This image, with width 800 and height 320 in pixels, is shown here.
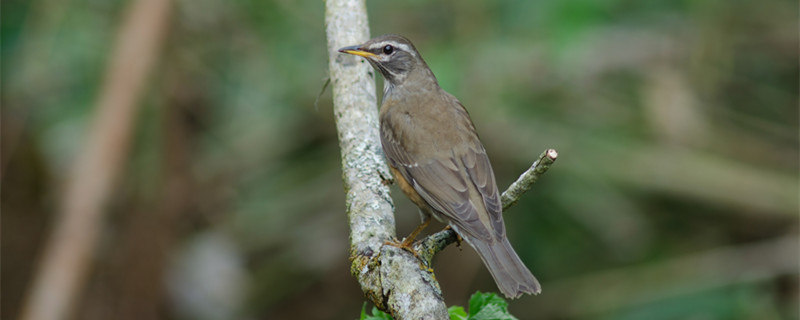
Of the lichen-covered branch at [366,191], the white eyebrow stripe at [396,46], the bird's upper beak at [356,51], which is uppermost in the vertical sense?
the white eyebrow stripe at [396,46]

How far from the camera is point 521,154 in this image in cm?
752

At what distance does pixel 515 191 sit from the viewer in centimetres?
367

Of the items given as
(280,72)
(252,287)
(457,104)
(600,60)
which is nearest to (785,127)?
(600,60)

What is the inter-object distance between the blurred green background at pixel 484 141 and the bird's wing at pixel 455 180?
1955 millimetres

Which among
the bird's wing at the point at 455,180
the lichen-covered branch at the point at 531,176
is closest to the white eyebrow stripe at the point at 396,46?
the bird's wing at the point at 455,180

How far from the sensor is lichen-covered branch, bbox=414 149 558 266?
3.37 m

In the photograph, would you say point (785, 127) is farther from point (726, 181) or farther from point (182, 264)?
point (182, 264)

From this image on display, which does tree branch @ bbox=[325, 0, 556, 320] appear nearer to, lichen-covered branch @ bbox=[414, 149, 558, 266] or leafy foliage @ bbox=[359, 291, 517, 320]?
lichen-covered branch @ bbox=[414, 149, 558, 266]

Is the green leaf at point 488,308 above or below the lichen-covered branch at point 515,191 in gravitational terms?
below

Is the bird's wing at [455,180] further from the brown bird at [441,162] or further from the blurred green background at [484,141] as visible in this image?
the blurred green background at [484,141]

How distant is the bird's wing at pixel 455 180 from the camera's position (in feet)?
14.5

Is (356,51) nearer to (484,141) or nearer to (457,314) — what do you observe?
(457,314)

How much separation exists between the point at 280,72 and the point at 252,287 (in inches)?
83.5

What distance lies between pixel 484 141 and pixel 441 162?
2.82 metres
